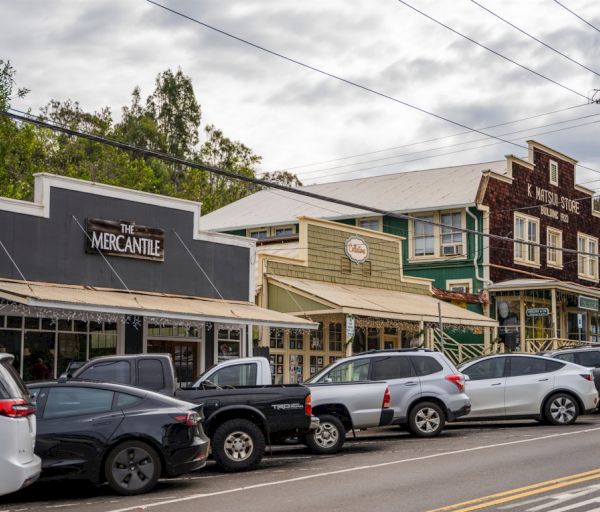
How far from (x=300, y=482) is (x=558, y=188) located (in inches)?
1346

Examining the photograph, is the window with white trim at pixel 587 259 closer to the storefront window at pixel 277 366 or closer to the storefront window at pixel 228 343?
the storefront window at pixel 277 366

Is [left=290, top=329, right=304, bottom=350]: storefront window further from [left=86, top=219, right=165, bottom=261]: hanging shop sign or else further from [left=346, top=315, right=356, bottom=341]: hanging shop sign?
[left=86, top=219, right=165, bottom=261]: hanging shop sign

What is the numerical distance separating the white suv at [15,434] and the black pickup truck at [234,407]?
12.6 feet

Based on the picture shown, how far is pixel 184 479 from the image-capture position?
14.2m

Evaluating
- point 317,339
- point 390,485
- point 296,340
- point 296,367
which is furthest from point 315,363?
point 390,485

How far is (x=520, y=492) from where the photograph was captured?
38.3ft

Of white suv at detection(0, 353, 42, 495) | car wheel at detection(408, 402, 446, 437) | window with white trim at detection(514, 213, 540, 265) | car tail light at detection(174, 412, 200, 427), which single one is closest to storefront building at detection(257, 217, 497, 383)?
window with white trim at detection(514, 213, 540, 265)

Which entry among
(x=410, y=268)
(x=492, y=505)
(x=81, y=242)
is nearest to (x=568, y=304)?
(x=410, y=268)

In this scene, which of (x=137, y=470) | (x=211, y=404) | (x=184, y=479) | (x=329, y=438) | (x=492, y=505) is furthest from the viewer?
(x=329, y=438)

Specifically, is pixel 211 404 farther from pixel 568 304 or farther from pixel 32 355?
pixel 568 304

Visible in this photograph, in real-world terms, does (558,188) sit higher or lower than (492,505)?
higher

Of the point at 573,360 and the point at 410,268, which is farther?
the point at 410,268

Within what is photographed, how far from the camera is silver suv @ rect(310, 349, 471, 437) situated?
1945cm

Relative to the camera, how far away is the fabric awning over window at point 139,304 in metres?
19.7
